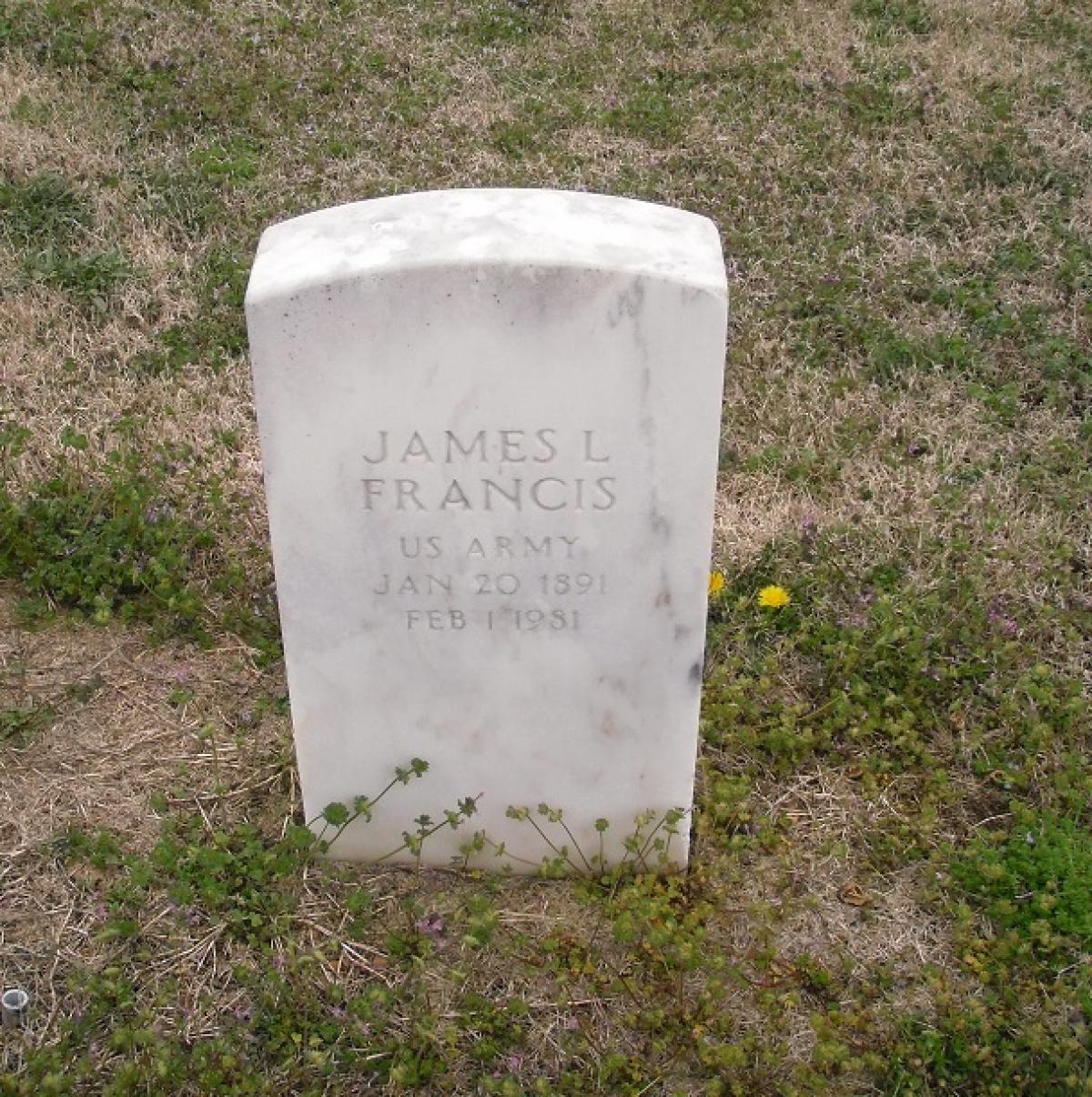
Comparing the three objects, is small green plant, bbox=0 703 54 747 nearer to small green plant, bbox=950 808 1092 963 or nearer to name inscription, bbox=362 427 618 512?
name inscription, bbox=362 427 618 512

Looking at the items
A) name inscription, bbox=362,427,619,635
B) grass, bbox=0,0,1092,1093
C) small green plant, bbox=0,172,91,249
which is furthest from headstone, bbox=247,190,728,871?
small green plant, bbox=0,172,91,249

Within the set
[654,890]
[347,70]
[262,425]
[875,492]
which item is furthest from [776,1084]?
[347,70]

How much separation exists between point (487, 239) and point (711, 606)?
1730 mm

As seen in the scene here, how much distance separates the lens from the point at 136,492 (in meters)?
3.77

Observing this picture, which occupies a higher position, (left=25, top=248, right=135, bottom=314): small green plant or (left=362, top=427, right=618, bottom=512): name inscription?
(left=362, top=427, right=618, bottom=512): name inscription

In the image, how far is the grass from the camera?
269 cm

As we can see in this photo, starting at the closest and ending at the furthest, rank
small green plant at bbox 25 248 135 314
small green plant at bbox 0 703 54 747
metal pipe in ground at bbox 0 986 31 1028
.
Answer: metal pipe in ground at bbox 0 986 31 1028 < small green plant at bbox 0 703 54 747 < small green plant at bbox 25 248 135 314

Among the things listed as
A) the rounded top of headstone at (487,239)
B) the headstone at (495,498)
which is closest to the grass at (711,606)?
the headstone at (495,498)

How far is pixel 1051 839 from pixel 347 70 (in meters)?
4.60

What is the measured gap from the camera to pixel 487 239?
7.24ft

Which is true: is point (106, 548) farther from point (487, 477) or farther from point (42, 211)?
point (42, 211)

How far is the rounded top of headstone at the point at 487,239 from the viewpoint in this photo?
7.11 ft

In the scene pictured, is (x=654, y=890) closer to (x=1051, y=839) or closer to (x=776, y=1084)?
(x=776, y=1084)

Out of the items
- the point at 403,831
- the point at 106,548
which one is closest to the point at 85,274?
the point at 106,548
